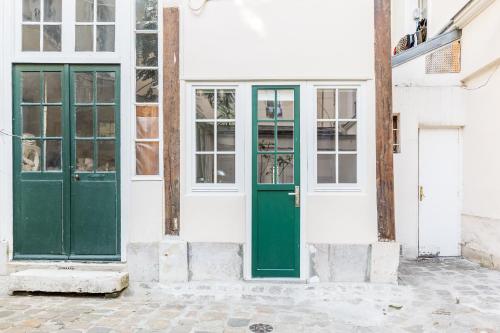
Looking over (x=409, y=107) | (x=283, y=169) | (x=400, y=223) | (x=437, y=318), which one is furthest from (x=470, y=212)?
(x=283, y=169)

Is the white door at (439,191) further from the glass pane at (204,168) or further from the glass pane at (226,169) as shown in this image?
the glass pane at (204,168)

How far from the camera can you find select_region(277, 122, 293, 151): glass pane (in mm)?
4934

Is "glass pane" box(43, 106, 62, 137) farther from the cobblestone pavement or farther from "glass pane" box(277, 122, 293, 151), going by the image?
"glass pane" box(277, 122, 293, 151)

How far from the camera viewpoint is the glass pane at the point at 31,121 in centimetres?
506

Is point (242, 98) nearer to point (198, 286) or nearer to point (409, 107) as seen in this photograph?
point (198, 286)

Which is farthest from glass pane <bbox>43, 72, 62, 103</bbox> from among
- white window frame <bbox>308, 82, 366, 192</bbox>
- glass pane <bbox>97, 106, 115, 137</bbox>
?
white window frame <bbox>308, 82, 366, 192</bbox>

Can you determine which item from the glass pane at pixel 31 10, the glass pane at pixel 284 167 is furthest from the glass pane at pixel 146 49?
the glass pane at pixel 284 167

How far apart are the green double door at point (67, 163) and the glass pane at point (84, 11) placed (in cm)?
64

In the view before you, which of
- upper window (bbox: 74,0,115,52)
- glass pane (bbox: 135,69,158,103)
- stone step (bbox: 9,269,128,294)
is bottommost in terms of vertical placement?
stone step (bbox: 9,269,128,294)

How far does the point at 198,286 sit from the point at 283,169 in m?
1.84

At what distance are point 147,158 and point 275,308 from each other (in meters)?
2.48

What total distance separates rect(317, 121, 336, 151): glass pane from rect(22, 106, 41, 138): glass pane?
3.77 m

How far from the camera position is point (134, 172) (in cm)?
497

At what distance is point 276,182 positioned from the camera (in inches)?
193
